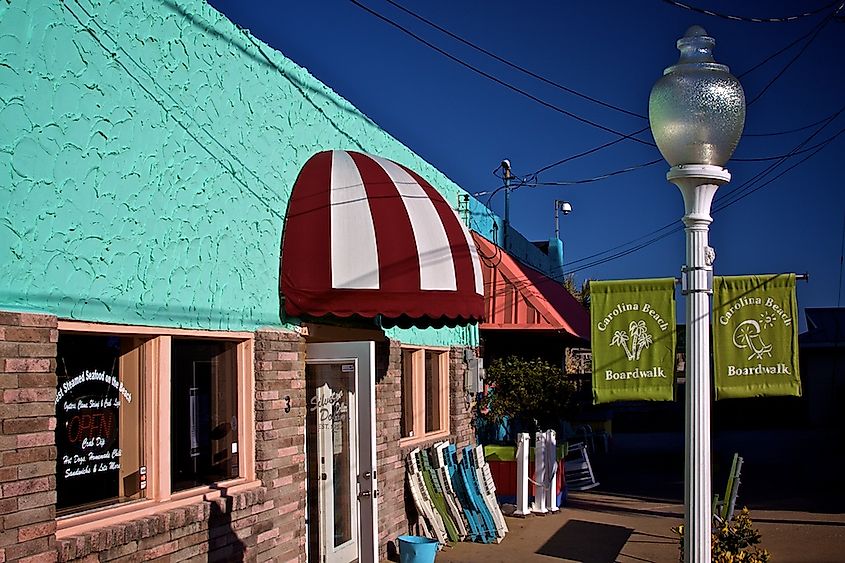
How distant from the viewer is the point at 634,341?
5867 mm

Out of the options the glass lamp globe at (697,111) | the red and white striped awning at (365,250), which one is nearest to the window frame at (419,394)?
the red and white striped awning at (365,250)

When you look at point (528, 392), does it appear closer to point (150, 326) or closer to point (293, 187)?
point (293, 187)

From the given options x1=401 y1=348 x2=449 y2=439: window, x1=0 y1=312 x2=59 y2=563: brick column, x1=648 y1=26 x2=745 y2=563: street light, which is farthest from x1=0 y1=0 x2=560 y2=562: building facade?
x1=648 y1=26 x2=745 y2=563: street light

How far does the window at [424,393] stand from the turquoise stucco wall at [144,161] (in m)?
4.14

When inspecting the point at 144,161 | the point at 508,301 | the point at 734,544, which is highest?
the point at 144,161

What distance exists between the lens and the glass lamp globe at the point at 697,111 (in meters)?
4.37

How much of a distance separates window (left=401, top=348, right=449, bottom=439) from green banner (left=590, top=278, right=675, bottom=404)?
5946 millimetres

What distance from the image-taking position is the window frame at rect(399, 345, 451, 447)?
471 inches

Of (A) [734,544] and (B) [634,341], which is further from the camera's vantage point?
(A) [734,544]

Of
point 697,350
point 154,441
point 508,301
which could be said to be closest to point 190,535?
point 154,441

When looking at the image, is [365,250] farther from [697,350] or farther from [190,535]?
[697,350]

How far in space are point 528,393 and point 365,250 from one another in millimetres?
7876

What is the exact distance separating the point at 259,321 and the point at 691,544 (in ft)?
14.5

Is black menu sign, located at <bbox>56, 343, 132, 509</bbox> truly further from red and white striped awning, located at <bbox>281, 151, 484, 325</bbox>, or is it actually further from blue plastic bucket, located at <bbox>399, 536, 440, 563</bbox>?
blue plastic bucket, located at <bbox>399, 536, 440, 563</bbox>
